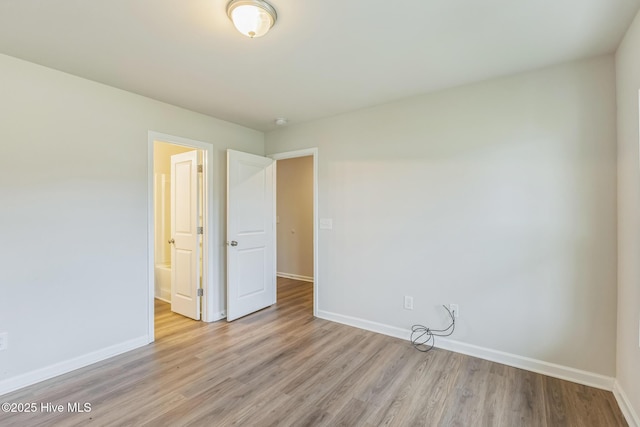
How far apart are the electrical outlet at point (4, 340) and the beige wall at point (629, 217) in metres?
4.10

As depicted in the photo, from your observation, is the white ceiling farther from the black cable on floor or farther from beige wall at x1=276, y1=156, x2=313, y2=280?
beige wall at x1=276, y1=156, x2=313, y2=280

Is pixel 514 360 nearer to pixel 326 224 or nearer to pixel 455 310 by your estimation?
pixel 455 310

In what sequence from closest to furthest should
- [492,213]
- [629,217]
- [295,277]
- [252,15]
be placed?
[252,15], [629,217], [492,213], [295,277]

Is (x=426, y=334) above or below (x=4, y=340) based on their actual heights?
below

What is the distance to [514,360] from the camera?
2447 mm

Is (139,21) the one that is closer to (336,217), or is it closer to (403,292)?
(336,217)

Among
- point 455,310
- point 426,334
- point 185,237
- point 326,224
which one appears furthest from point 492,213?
point 185,237

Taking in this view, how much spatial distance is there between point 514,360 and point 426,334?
0.72 meters

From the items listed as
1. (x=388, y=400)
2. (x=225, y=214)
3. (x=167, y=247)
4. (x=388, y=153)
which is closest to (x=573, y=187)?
(x=388, y=153)

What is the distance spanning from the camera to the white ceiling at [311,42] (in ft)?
5.44

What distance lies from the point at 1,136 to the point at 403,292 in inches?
138

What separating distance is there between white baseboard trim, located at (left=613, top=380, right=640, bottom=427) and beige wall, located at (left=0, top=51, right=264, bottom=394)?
372cm

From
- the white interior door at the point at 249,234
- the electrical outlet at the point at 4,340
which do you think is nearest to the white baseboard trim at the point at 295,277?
the white interior door at the point at 249,234

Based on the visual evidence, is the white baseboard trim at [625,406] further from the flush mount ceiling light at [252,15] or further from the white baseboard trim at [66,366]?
the white baseboard trim at [66,366]
